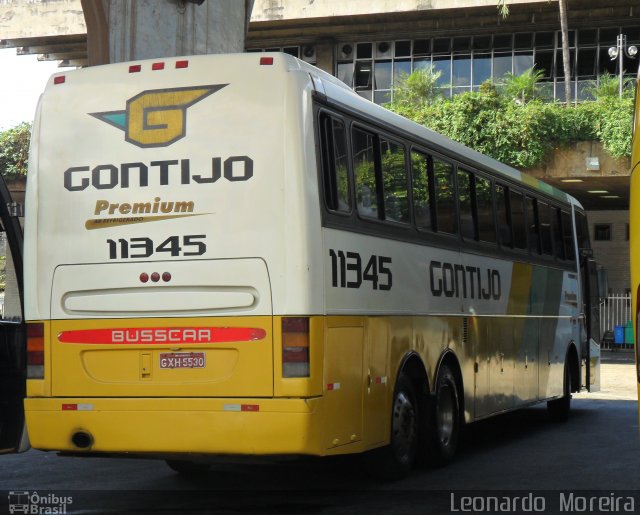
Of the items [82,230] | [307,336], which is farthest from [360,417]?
[82,230]

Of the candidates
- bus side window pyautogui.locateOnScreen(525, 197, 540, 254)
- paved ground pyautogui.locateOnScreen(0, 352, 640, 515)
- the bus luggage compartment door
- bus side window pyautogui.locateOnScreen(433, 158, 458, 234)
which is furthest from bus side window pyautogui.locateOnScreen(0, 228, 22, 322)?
bus side window pyautogui.locateOnScreen(525, 197, 540, 254)

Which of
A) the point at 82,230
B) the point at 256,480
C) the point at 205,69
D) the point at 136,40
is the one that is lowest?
the point at 256,480

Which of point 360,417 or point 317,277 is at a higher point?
point 317,277

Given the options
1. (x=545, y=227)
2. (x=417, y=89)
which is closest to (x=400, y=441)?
(x=545, y=227)

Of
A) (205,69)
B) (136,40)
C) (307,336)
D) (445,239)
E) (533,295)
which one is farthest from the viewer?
(136,40)

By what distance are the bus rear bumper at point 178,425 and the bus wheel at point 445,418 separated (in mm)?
2748

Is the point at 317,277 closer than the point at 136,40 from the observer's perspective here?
Yes

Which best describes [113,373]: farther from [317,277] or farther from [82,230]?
[317,277]

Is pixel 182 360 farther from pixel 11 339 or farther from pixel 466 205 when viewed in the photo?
pixel 466 205

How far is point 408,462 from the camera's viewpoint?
10.3 metres

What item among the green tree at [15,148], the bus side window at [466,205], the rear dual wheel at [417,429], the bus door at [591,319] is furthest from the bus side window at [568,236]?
the green tree at [15,148]

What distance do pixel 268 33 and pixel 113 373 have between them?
36.7 meters

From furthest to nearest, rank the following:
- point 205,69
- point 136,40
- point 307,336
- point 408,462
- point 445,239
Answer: point 136,40
point 445,239
point 408,462
point 205,69
point 307,336

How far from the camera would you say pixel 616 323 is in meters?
38.2
